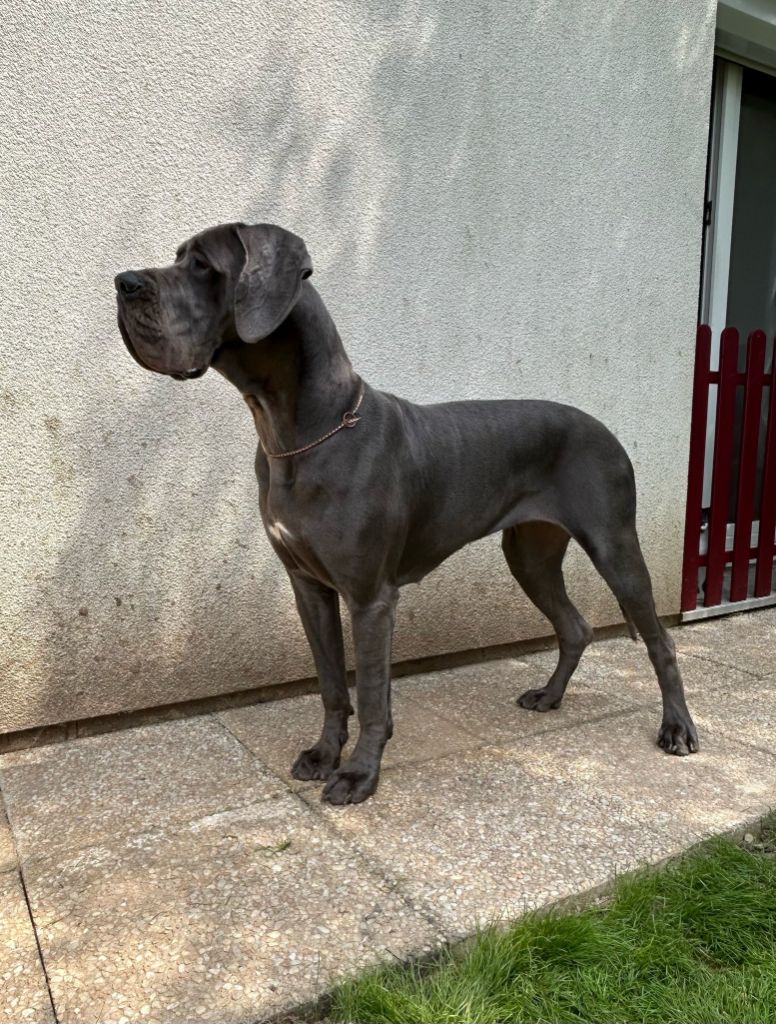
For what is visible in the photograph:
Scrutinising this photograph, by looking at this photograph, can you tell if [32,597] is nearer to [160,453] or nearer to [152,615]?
[152,615]

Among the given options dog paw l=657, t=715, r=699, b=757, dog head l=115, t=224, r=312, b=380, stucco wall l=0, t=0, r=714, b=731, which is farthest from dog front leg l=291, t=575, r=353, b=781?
dog paw l=657, t=715, r=699, b=757

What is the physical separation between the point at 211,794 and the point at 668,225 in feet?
13.2

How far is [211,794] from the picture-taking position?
2932mm

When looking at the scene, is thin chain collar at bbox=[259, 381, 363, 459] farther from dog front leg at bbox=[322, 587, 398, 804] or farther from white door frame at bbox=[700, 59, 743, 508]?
white door frame at bbox=[700, 59, 743, 508]

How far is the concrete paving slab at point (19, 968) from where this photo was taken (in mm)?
1873

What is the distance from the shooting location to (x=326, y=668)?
10.1 feet

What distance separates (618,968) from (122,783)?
184 cm

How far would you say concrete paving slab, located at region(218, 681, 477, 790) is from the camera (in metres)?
3.26

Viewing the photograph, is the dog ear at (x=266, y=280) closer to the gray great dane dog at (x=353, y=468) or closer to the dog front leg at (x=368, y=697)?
the gray great dane dog at (x=353, y=468)

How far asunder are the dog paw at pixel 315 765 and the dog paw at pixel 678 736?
1322mm

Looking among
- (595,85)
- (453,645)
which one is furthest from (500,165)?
(453,645)

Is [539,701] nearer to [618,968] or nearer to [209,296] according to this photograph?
[618,968]

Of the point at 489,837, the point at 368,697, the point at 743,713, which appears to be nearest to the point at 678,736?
the point at 743,713

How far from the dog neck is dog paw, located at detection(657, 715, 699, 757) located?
185 centimetres
